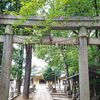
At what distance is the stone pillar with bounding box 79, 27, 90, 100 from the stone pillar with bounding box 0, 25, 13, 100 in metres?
3.04

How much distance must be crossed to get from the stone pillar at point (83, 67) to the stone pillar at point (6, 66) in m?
3.04

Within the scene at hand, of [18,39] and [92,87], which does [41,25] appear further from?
[92,87]

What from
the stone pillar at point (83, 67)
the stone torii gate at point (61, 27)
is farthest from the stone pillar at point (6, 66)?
the stone pillar at point (83, 67)

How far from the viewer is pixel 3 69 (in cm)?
803

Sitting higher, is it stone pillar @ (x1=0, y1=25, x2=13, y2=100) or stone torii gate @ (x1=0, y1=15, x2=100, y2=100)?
stone torii gate @ (x1=0, y1=15, x2=100, y2=100)

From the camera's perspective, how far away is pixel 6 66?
317 inches

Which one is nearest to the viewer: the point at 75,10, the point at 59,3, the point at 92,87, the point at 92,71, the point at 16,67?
the point at 59,3

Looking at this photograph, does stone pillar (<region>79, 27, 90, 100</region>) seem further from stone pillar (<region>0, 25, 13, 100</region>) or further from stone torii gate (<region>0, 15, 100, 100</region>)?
stone pillar (<region>0, 25, 13, 100</region>)

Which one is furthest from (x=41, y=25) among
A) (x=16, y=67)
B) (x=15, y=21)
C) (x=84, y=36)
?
(x=16, y=67)

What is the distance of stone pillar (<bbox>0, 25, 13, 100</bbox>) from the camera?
790 centimetres

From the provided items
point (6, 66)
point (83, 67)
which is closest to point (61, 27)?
point (83, 67)

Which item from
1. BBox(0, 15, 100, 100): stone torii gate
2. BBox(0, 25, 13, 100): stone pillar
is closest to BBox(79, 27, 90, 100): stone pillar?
BBox(0, 15, 100, 100): stone torii gate

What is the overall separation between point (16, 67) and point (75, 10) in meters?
12.9

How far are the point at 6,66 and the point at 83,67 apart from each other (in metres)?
3.24
